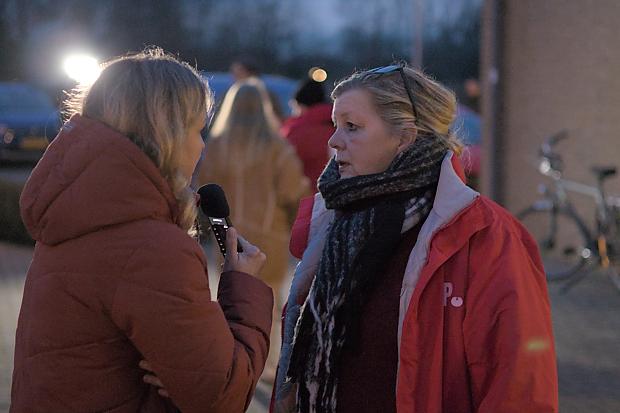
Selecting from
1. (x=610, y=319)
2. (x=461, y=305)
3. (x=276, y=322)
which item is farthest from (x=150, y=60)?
(x=610, y=319)

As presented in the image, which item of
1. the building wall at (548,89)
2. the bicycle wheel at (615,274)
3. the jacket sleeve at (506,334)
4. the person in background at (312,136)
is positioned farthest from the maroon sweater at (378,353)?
the building wall at (548,89)

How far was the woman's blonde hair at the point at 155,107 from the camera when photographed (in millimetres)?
2400

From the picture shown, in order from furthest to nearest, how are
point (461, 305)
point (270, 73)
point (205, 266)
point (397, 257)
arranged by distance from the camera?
point (270, 73) < point (397, 257) < point (461, 305) < point (205, 266)

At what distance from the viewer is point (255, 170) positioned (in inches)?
257

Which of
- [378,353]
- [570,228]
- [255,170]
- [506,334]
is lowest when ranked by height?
[570,228]

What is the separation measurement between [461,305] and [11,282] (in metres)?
8.19

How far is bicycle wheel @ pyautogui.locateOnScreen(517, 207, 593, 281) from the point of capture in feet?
33.2

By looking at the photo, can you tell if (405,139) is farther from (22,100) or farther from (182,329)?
(22,100)

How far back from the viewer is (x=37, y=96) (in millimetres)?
26828

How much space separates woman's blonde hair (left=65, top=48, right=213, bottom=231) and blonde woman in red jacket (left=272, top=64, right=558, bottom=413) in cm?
56

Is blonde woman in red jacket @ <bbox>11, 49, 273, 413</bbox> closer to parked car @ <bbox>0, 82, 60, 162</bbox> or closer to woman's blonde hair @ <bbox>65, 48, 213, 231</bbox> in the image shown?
woman's blonde hair @ <bbox>65, 48, 213, 231</bbox>

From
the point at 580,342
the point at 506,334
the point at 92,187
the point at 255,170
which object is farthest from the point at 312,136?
the point at 92,187

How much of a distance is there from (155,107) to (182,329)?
19.6 inches

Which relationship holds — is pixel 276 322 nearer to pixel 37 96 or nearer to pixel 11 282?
pixel 11 282
